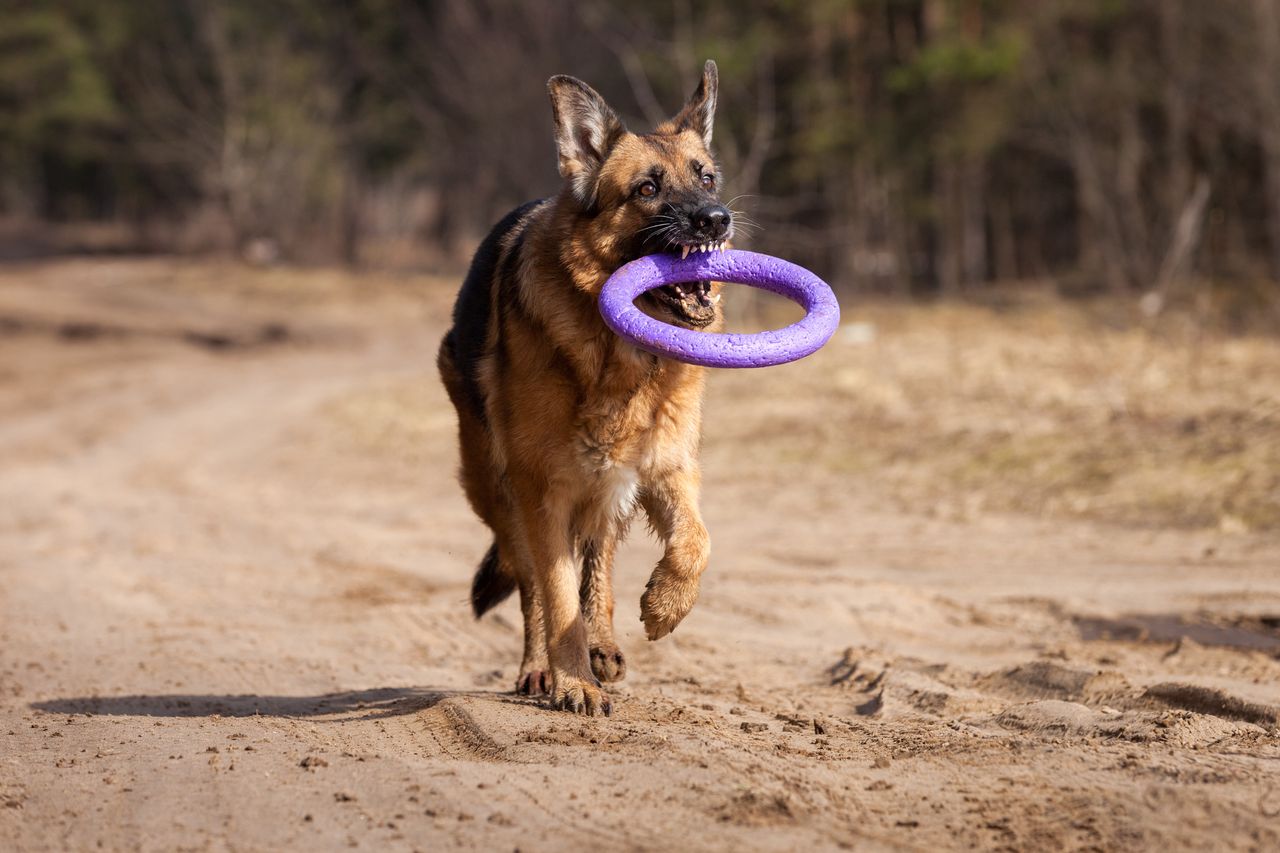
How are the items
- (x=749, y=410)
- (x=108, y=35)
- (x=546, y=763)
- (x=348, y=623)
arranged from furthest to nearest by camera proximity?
(x=108, y=35) < (x=749, y=410) < (x=348, y=623) < (x=546, y=763)

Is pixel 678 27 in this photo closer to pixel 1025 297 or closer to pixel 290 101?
pixel 1025 297

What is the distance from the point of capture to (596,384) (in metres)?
5.74

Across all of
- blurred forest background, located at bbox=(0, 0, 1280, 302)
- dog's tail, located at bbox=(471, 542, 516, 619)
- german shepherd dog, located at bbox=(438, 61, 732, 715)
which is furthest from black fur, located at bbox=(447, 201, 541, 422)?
blurred forest background, located at bbox=(0, 0, 1280, 302)

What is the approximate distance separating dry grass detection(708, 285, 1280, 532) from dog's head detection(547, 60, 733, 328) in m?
5.13

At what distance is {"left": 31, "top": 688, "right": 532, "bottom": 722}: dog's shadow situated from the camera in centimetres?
575

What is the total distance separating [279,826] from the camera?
4.11 meters

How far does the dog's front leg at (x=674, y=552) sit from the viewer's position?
18.4ft

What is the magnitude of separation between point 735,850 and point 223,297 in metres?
30.1

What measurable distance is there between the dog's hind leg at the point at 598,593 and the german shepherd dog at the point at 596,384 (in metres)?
0.03

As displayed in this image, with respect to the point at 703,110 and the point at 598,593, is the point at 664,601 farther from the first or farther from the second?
the point at 703,110

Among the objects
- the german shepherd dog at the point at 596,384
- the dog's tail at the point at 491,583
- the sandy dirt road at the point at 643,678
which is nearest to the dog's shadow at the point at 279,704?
the sandy dirt road at the point at 643,678

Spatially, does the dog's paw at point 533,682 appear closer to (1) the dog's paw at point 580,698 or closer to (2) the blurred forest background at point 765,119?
(1) the dog's paw at point 580,698

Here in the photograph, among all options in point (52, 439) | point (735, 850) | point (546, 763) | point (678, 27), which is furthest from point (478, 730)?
point (678, 27)

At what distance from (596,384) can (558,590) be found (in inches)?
33.9
